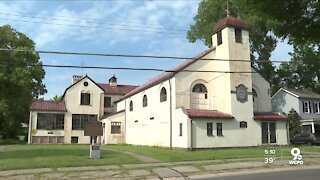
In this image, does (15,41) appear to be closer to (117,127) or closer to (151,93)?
(117,127)

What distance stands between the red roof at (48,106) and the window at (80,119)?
6.14 ft

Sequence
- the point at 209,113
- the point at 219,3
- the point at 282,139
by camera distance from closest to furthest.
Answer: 1. the point at 209,113
2. the point at 282,139
3. the point at 219,3

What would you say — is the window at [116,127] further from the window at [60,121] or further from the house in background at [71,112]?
the window at [60,121]

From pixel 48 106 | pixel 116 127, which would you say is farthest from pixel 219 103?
pixel 48 106

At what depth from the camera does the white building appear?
A: 30212 mm

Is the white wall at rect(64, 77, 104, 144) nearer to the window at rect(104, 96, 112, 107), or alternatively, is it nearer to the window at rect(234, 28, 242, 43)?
the window at rect(104, 96, 112, 107)

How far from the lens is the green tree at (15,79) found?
46.8 m

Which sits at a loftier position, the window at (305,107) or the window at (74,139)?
the window at (305,107)

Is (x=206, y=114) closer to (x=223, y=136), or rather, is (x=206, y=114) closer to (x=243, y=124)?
(x=223, y=136)

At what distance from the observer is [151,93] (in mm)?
37469

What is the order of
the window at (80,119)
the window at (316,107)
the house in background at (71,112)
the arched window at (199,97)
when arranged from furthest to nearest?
1. the window at (316,107)
2. the window at (80,119)
3. the house in background at (71,112)
4. the arched window at (199,97)

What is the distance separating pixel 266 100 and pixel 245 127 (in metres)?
5.34

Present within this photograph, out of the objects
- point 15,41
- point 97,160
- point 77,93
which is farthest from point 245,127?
point 15,41

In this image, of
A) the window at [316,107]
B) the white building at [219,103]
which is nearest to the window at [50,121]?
the white building at [219,103]
